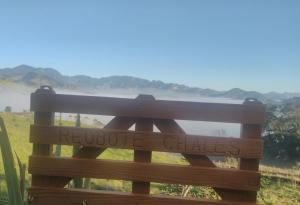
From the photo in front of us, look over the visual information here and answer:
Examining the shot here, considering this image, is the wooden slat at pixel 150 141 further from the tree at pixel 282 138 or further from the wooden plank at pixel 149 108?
the tree at pixel 282 138

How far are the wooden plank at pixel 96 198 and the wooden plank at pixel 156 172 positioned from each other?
0.13 metres

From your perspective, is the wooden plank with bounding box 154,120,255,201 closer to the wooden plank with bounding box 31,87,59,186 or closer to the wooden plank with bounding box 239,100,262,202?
the wooden plank with bounding box 239,100,262,202

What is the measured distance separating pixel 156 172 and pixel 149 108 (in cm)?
47

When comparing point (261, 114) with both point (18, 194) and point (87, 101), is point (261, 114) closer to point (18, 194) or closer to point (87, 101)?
point (87, 101)

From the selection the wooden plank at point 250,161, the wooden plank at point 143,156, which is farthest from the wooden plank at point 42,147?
the wooden plank at point 250,161

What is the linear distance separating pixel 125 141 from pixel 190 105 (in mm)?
556

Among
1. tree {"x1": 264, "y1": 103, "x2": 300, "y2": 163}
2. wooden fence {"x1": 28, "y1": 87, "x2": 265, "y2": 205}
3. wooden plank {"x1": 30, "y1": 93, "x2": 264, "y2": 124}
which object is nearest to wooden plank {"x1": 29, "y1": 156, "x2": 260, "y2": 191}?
wooden fence {"x1": 28, "y1": 87, "x2": 265, "y2": 205}

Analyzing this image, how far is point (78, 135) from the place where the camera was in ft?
11.7

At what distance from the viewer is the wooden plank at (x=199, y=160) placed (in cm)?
350

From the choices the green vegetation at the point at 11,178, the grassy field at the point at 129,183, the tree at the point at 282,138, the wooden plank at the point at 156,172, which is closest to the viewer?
the green vegetation at the point at 11,178

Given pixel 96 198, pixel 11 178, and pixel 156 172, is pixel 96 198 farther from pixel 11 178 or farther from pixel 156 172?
pixel 11 178

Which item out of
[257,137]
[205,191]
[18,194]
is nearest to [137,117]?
[257,137]

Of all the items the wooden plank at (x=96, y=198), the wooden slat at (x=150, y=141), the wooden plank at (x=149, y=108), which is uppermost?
the wooden plank at (x=149, y=108)

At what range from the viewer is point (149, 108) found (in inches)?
138
